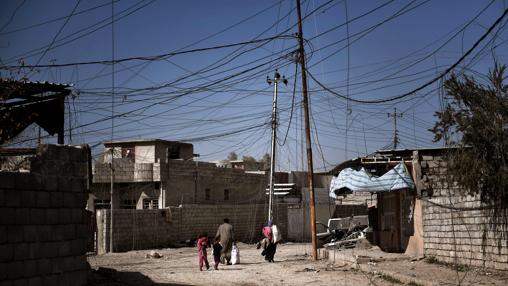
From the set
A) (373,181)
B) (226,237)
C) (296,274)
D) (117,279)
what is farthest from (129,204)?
(296,274)

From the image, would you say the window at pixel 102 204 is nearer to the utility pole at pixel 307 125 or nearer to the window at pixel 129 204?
the window at pixel 129 204

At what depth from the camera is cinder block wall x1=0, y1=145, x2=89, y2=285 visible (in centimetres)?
960

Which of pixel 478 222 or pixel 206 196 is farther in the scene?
pixel 206 196

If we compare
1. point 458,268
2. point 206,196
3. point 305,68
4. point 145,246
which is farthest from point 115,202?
point 458,268

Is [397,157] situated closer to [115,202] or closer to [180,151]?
[115,202]

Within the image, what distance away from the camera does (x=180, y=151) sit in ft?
159

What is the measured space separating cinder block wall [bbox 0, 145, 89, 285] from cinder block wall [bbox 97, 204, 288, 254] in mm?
16970

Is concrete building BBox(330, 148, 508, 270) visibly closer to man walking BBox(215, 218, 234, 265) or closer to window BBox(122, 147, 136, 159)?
man walking BBox(215, 218, 234, 265)

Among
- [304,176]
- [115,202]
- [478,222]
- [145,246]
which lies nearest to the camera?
[478,222]

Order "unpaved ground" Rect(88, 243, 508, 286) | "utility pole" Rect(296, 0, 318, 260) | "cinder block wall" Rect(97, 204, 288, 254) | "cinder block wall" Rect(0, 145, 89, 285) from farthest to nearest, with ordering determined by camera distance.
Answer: "cinder block wall" Rect(97, 204, 288, 254) < "utility pole" Rect(296, 0, 318, 260) < "unpaved ground" Rect(88, 243, 508, 286) < "cinder block wall" Rect(0, 145, 89, 285)

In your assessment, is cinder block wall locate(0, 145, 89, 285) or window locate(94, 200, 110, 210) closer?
cinder block wall locate(0, 145, 89, 285)

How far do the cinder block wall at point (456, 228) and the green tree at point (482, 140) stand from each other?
0.86 m

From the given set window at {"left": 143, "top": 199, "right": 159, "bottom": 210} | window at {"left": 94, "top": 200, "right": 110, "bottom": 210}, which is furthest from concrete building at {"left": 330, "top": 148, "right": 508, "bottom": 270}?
window at {"left": 94, "top": 200, "right": 110, "bottom": 210}

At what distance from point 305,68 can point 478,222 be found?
346 inches
